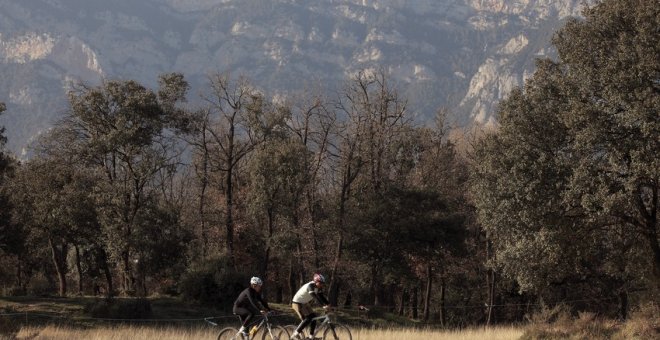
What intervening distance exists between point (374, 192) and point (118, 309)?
66.7 ft

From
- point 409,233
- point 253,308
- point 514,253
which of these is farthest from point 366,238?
point 253,308

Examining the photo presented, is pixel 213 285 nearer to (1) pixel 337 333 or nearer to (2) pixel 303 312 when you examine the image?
(1) pixel 337 333

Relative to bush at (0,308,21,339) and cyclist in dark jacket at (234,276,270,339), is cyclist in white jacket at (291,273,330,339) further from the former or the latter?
bush at (0,308,21,339)

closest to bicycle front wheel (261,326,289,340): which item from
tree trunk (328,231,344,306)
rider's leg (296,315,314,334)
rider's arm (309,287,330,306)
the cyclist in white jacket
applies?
the cyclist in white jacket

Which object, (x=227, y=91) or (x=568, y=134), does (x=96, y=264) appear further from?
(x=568, y=134)

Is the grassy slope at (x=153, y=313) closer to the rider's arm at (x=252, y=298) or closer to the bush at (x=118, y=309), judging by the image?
the bush at (x=118, y=309)

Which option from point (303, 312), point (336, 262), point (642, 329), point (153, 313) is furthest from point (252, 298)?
point (336, 262)

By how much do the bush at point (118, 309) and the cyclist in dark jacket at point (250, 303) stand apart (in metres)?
15.0

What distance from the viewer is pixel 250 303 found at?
1681 cm

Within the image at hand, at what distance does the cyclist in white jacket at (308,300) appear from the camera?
16.8 metres

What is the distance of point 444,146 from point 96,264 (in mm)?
31556

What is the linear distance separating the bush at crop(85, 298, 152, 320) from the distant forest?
547 centimetres

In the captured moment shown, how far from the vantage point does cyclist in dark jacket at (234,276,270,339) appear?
1655 cm

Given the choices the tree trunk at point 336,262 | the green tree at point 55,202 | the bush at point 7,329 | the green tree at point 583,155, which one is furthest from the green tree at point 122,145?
the green tree at point 583,155
